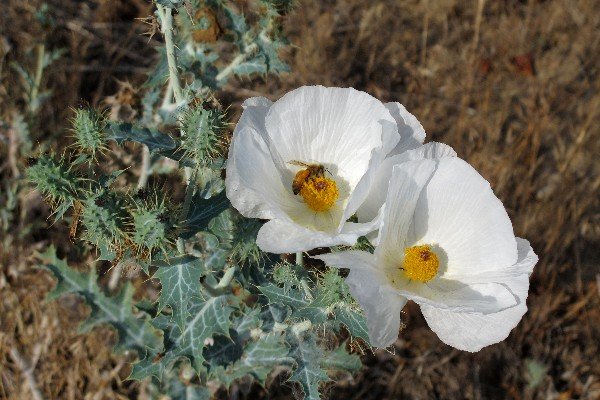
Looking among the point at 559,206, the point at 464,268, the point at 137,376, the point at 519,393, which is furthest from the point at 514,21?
the point at 137,376

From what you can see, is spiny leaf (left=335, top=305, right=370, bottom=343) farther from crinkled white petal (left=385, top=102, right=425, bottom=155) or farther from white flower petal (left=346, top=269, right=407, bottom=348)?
crinkled white petal (left=385, top=102, right=425, bottom=155)

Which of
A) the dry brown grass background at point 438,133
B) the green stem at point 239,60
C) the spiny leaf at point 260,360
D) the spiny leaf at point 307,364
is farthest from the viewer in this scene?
the dry brown grass background at point 438,133

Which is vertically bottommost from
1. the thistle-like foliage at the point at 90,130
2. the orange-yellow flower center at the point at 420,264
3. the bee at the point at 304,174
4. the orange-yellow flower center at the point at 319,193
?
the orange-yellow flower center at the point at 420,264

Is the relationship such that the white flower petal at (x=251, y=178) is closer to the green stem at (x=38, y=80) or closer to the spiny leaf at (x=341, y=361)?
the spiny leaf at (x=341, y=361)

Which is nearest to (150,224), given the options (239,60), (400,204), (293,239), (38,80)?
(293,239)

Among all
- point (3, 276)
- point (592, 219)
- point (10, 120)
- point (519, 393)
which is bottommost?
point (519, 393)

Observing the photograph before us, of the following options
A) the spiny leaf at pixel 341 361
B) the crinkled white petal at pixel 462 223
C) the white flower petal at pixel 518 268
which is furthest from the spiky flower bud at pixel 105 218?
the spiny leaf at pixel 341 361

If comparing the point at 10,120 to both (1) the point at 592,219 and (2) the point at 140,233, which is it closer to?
(2) the point at 140,233
